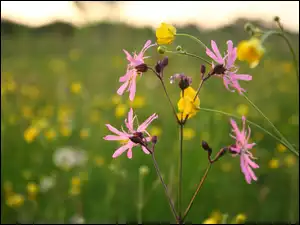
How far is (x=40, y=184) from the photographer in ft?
6.48

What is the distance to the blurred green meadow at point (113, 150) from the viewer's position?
182 centimetres

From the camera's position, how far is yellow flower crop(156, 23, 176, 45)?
0.85m

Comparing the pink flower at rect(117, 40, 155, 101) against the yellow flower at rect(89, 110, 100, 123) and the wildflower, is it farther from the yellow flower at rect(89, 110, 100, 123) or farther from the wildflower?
the yellow flower at rect(89, 110, 100, 123)

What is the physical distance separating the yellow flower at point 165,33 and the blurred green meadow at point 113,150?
438 millimetres

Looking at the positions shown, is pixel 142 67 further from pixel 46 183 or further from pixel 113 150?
pixel 113 150

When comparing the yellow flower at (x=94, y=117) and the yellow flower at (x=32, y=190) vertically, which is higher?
the yellow flower at (x=94, y=117)

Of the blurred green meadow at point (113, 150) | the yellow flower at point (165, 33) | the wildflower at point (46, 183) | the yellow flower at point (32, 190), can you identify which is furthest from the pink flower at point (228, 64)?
the wildflower at point (46, 183)

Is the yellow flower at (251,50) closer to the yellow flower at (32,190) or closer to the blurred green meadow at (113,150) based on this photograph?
the blurred green meadow at (113,150)

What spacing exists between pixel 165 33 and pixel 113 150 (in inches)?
59.1

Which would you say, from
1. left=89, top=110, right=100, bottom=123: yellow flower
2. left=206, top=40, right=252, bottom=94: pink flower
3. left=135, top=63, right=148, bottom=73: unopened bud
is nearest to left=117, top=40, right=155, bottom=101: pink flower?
left=135, top=63, right=148, bottom=73: unopened bud

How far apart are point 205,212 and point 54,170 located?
686mm

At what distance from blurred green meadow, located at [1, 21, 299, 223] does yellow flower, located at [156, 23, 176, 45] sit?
0.44 metres

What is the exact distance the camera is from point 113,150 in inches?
91.0

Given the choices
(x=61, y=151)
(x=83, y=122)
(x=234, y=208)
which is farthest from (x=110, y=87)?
(x=234, y=208)
